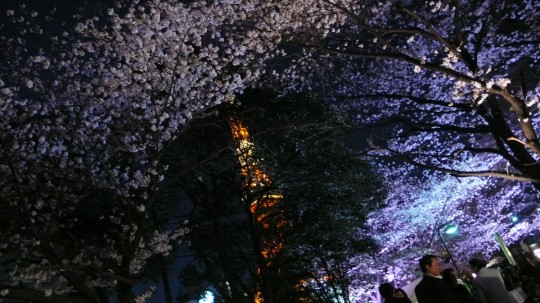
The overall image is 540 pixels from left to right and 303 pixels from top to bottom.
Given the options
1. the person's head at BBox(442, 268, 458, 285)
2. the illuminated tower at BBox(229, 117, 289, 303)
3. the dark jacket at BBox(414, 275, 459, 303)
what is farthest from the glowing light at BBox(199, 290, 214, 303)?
the dark jacket at BBox(414, 275, 459, 303)

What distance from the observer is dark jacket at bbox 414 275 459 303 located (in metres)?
4.40

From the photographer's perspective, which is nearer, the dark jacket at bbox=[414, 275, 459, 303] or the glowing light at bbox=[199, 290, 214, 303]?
the dark jacket at bbox=[414, 275, 459, 303]

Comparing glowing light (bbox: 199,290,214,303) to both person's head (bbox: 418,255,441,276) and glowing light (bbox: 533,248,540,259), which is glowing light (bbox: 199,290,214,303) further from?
person's head (bbox: 418,255,441,276)

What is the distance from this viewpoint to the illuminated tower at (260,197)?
12.5m

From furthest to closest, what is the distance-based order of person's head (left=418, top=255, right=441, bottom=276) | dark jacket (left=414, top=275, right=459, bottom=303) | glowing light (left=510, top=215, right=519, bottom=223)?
glowing light (left=510, top=215, right=519, bottom=223) < person's head (left=418, top=255, right=441, bottom=276) < dark jacket (left=414, top=275, right=459, bottom=303)

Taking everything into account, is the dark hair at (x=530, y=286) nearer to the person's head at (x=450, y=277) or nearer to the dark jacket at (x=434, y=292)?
the person's head at (x=450, y=277)

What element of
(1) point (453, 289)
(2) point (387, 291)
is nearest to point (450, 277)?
(1) point (453, 289)

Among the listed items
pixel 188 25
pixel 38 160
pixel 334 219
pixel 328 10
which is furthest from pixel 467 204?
pixel 38 160

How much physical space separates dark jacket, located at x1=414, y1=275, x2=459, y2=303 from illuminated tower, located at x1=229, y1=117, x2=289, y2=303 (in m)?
7.39

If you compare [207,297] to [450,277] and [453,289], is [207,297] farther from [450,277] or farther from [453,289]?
[453,289]

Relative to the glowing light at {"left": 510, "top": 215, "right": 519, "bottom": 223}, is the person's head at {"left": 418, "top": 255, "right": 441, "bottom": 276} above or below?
below

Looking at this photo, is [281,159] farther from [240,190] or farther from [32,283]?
[32,283]

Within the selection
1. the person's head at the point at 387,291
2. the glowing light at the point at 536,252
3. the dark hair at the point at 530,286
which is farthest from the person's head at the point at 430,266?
the glowing light at the point at 536,252

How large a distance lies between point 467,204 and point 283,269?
10.2 meters
